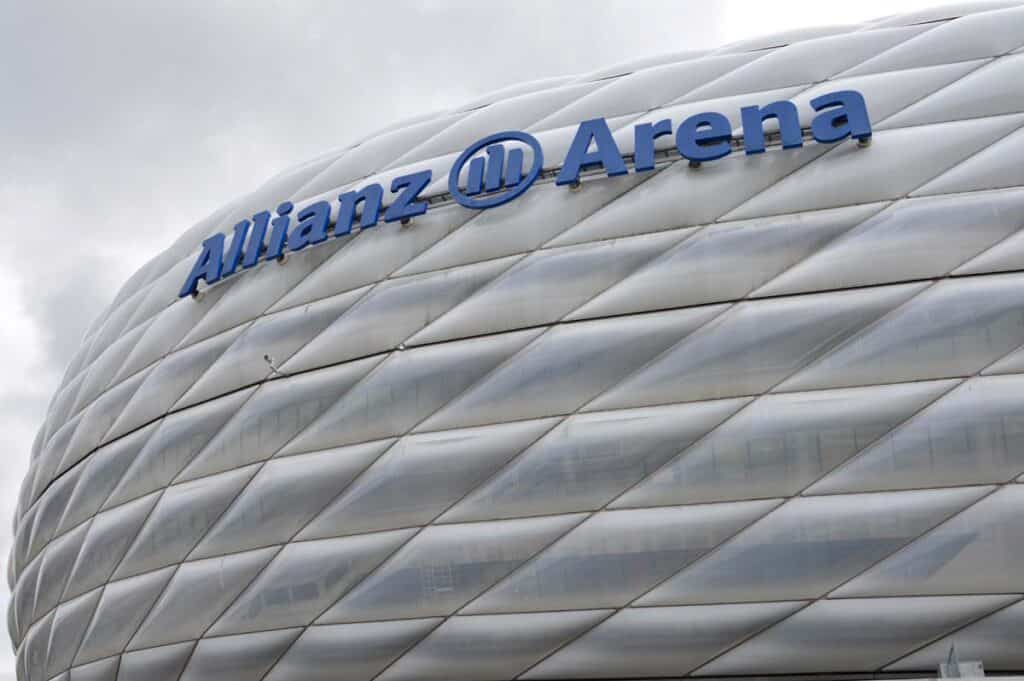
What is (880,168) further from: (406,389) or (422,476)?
(422,476)

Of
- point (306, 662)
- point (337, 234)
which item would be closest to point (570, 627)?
point (306, 662)

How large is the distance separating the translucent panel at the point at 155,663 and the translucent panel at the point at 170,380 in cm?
368

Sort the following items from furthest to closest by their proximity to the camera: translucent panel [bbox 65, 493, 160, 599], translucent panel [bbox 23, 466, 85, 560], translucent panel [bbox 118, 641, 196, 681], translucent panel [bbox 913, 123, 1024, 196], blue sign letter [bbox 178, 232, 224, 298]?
translucent panel [bbox 23, 466, 85, 560] → blue sign letter [bbox 178, 232, 224, 298] → translucent panel [bbox 65, 493, 160, 599] → translucent panel [bbox 118, 641, 196, 681] → translucent panel [bbox 913, 123, 1024, 196]

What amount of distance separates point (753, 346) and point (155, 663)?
31.4ft

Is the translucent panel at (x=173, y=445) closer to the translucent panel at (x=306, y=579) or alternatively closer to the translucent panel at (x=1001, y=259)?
the translucent panel at (x=306, y=579)

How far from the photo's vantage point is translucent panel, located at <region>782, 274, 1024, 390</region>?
49.7 feet

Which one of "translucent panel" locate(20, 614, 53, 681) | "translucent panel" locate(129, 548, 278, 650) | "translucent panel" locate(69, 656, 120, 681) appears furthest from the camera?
"translucent panel" locate(20, 614, 53, 681)

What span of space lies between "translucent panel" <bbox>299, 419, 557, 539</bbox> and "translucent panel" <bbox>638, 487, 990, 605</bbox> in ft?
9.10

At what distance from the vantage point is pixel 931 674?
14.4 m

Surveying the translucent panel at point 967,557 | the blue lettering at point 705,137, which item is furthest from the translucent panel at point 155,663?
the blue lettering at point 705,137

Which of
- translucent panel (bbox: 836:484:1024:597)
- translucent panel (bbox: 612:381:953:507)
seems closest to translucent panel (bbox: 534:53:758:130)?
translucent panel (bbox: 612:381:953:507)

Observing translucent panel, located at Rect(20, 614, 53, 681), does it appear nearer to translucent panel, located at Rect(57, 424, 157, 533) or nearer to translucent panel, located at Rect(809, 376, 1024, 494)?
translucent panel, located at Rect(57, 424, 157, 533)

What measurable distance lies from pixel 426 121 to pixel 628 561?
8.41 m

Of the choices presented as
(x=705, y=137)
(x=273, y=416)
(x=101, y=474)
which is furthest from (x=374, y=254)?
(x=101, y=474)
